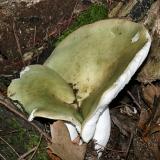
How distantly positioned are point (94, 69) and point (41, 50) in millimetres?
945

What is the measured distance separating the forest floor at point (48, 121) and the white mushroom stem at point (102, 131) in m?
0.05

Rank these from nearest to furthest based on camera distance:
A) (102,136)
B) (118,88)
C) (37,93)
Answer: (118,88) < (37,93) < (102,136)

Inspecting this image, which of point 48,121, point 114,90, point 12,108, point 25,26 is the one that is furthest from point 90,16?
point 114,90

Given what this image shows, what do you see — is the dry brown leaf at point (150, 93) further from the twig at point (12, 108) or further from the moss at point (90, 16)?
the twig at point (12, 108)

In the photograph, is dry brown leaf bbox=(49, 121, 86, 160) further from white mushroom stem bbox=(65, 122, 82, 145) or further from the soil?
the soil

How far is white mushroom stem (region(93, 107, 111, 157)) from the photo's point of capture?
308 cm

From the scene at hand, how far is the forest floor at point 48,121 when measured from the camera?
3002 millimetres

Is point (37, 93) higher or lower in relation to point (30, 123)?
higher

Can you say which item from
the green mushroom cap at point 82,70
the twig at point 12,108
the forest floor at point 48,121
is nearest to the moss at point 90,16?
the forest floor at point 48,121

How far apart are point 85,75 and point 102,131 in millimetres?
416

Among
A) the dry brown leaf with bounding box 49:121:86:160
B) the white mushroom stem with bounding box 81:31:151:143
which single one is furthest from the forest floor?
the white mushroom stem with bounding box 81:31:151:143

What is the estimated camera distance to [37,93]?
2895mm

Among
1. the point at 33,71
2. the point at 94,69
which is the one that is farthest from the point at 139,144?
the point at 33,71

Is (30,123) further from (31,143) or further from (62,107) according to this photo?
(62,107)
